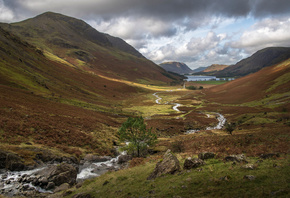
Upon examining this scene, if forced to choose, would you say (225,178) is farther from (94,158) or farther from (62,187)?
(94,158)

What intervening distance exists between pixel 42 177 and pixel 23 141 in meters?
13.4

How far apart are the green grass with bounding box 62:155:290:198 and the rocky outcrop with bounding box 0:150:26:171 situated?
1464cm

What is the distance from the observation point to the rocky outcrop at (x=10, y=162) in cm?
2561

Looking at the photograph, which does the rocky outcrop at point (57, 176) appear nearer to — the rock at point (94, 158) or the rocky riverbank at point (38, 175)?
the rocky riverbank at point (38, 175)

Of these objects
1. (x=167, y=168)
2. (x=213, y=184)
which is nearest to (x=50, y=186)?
(x=167, y=168)

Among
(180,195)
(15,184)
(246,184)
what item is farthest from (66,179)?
(246,184)

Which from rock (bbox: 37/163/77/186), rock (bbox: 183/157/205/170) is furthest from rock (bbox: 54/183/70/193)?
rock (bbox: 183/157/205/170)

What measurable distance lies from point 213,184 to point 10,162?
29587 mm

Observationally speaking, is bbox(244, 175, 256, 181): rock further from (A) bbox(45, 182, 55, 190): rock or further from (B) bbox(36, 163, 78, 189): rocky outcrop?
(A) bbox(45, 182, 55, 190): rock

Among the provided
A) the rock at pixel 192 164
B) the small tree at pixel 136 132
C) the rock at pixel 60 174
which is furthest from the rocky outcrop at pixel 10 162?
the rock at pixel 192 164

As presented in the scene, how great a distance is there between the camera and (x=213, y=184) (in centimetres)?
1362

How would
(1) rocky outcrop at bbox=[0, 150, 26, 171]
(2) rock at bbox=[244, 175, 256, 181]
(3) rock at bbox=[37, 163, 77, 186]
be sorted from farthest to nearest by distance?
(1) rocky outcrop at bbox=[0, 150, 26, 171]
(3) rock at bbox=[37, 163, 77, 186]
(2) rock at bbox=[244, 175, 256, 181]

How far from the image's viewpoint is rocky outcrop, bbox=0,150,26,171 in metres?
25.6

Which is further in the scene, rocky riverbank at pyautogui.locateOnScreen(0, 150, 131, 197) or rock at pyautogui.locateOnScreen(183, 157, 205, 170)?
rocky riverbank at pyautogui.locateOnScreen(0, 150, 131, 197)
